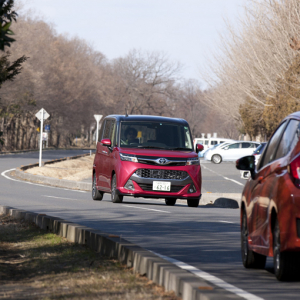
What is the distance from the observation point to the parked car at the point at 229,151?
2015 inches

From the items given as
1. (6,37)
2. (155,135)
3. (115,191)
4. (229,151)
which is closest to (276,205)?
(6,37)

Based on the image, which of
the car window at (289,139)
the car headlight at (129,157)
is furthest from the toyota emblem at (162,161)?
the car window at (289,139)

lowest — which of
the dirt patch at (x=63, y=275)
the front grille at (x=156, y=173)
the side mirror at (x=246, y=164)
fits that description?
the dirt patch at (x=63, y=275)

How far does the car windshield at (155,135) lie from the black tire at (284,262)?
10.2m

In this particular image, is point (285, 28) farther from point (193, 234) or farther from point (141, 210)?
point (193, 234)

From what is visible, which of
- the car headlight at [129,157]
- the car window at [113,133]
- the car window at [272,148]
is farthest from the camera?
the car window at [113,133]

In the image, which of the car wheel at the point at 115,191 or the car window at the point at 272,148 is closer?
the car window at the point at 272,148

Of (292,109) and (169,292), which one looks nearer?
(169,292)

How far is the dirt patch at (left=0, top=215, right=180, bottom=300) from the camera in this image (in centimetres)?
550

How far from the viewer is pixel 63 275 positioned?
641 centimetres

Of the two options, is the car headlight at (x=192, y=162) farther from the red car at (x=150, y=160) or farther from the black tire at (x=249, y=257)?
the black tire at (x=249, y=257)

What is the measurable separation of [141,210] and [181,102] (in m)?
131

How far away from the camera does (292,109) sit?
151 ft

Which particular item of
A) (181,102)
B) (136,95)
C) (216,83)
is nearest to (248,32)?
(216,83)
